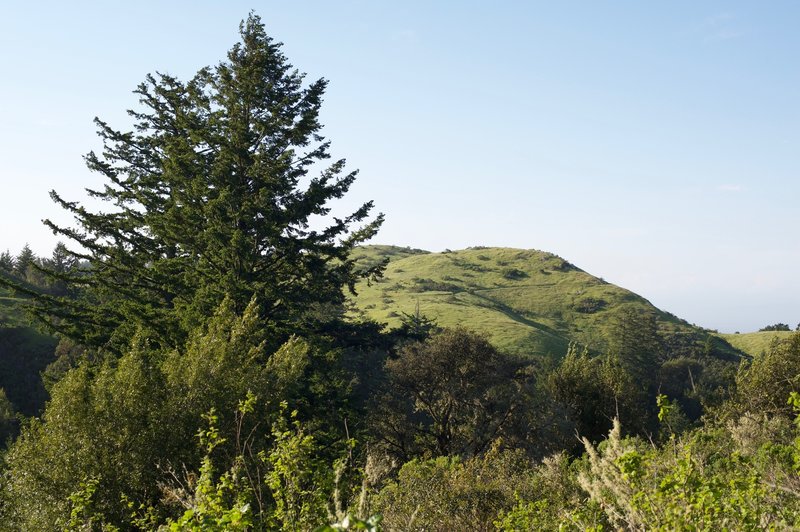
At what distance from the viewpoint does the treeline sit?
8.90 m

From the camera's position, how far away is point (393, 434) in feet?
105

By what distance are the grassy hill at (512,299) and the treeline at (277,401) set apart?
55.3 meters

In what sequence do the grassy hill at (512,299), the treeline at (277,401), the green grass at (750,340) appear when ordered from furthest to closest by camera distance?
1. the green grass at (750,340)
2. the grassy hill at (512,299)
3. the treeline at (277,401)

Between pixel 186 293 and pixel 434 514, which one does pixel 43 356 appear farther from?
pixel 434 514

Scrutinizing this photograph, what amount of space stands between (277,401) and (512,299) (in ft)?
391

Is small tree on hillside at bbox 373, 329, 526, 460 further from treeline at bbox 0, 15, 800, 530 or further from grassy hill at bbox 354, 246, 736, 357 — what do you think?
grassy hill at bbox 354, 246, 736, 357

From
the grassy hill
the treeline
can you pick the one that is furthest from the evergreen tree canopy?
the grassy hill

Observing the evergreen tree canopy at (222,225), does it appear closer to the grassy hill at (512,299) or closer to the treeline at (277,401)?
the treeline at (277,401)

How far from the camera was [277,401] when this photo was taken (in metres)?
18.0

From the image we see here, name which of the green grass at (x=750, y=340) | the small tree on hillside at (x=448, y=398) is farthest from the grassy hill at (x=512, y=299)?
the small tree on hillside at (x=448, y=398)

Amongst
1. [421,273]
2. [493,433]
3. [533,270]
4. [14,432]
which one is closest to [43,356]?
[14,432]

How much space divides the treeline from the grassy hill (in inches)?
2176

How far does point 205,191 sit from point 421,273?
128 metres

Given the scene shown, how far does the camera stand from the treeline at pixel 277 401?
29.2ft
